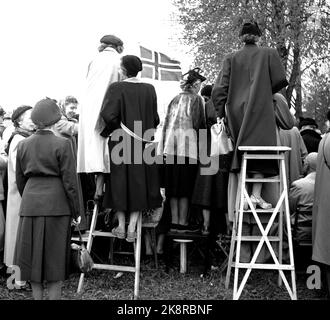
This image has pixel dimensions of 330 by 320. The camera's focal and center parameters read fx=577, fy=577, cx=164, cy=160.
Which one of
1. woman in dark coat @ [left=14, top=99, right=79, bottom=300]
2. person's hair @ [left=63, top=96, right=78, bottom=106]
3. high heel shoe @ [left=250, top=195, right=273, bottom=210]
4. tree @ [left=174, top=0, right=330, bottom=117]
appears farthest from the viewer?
tree @ [left=174, top=0, right=330, bottom=117]

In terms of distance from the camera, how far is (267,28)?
14.6 meters

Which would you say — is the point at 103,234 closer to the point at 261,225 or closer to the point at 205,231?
the point at 205,231

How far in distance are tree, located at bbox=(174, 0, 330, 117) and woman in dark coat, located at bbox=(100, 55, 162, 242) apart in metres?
8.95

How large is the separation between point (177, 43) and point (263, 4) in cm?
404

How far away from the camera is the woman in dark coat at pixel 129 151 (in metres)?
5.86

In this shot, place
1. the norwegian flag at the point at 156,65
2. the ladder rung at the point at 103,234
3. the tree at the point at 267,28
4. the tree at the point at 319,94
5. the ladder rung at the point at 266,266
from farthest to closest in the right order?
the tree at the point at 319,94, the tree at the point at 267,28, the norwegian flag at the point at 156,65, the ladder rung at the point at 103,234, the ladder rung at the point at 266,266

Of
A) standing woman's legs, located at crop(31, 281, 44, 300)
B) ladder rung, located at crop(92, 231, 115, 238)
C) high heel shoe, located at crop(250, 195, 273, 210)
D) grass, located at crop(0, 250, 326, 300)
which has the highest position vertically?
high heel shoe, located at crop(250, 195, 273, 210)

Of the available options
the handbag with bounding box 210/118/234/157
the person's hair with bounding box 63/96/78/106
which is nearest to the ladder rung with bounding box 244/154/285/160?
the handbag with bounding box 210/118/234/157

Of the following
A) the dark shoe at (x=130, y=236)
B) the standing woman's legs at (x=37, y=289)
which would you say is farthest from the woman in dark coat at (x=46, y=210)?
the dark shoe at (x=130, y=236)

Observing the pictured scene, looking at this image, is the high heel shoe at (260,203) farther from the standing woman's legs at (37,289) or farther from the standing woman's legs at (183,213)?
the standing woman's legs at (37,289)

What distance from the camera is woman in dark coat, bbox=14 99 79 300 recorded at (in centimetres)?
509

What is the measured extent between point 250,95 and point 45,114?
6.47ft

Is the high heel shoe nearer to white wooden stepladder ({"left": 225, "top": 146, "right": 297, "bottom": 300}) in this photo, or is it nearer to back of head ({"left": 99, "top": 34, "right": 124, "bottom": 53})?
white wooden stepladder ({"left": 225, "top": 146, "right": 297, "bottom": 300})

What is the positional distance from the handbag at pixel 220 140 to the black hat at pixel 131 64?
3.31ft
